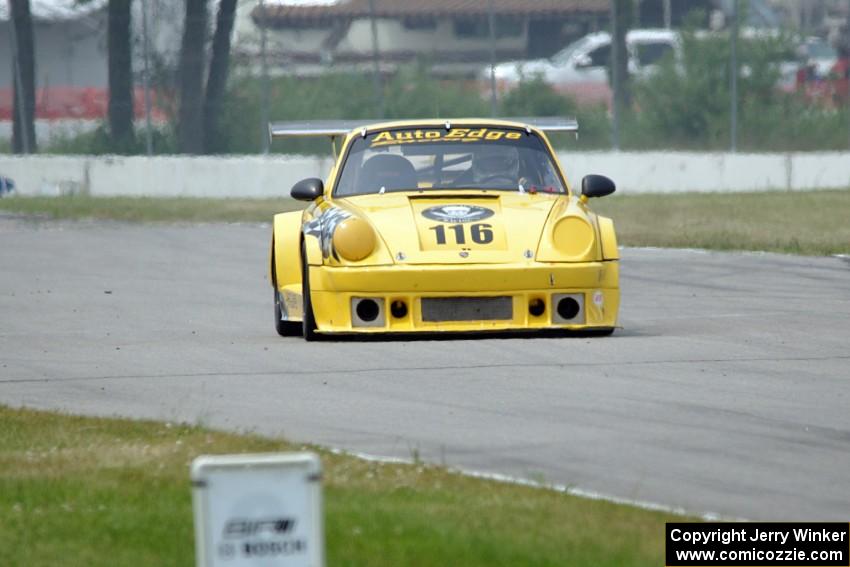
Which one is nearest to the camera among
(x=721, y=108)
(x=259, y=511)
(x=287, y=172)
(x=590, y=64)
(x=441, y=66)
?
(x=259, y=511)

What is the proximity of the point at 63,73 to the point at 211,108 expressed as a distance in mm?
2939

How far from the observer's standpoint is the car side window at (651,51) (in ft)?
93.6

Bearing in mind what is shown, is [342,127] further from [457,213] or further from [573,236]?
[573,236]

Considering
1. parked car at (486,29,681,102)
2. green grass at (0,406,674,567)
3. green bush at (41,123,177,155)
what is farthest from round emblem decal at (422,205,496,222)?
green bush at (41,123,177,155)

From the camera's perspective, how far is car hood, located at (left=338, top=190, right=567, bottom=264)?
989 centimetres

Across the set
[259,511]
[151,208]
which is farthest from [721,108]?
[259,511]

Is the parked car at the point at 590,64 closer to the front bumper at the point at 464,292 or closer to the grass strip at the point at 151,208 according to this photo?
the grass strip at the point at 151,208

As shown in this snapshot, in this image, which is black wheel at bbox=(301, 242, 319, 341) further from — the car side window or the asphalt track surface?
the car side window

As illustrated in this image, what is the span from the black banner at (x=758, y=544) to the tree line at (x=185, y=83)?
24.4m

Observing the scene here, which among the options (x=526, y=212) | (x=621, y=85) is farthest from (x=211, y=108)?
(x=526, y=212)

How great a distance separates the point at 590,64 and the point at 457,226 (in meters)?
19.1

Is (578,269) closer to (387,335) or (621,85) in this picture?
(387,335)

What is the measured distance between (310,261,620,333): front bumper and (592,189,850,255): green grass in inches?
296

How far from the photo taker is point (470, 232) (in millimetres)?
10055
